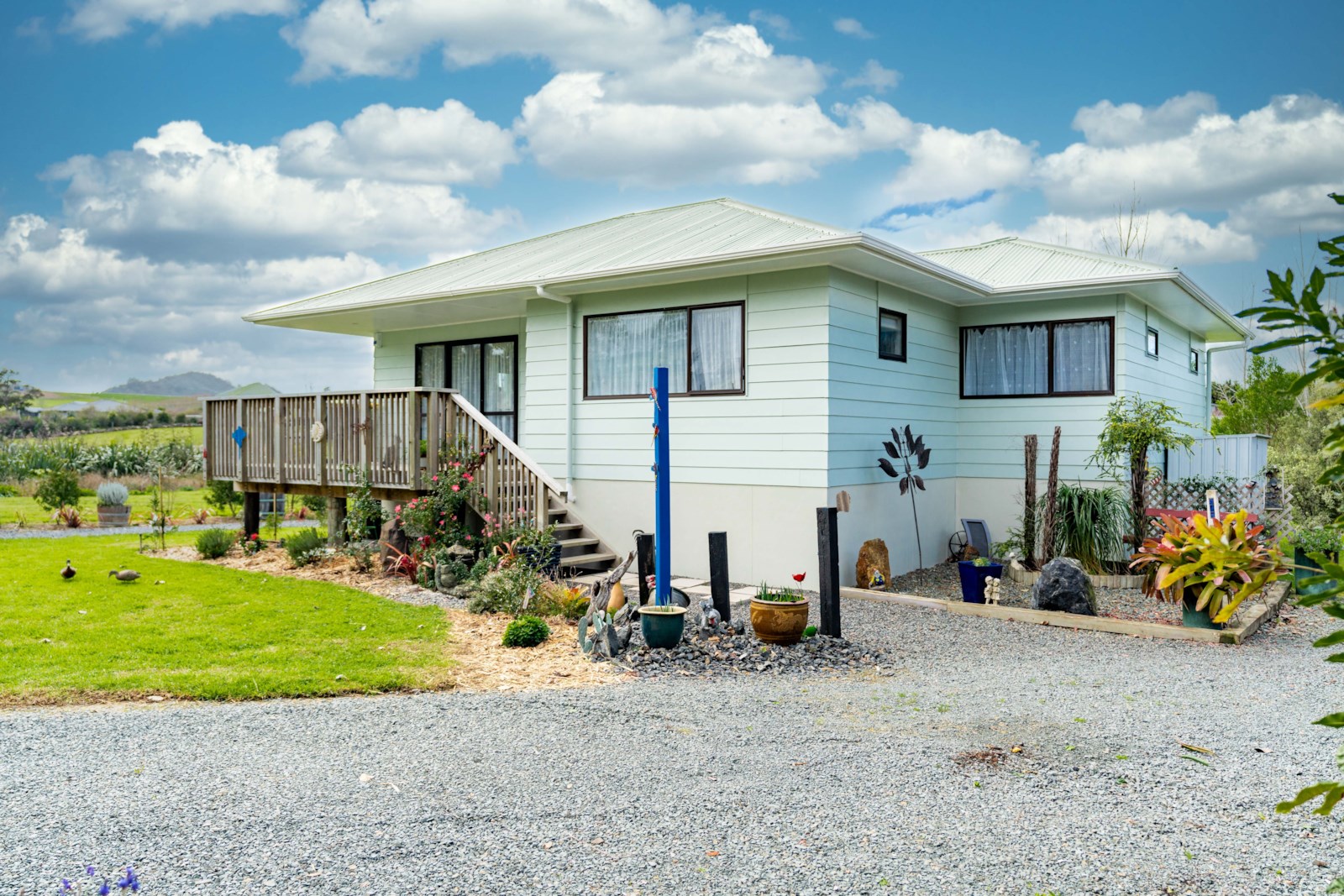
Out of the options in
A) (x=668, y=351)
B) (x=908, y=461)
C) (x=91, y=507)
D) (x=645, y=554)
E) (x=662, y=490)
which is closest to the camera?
(x=662, y=490)

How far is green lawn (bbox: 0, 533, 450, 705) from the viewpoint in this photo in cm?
630

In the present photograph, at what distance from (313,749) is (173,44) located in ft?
53.4

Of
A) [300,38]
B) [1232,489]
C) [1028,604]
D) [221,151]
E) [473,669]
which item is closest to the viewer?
[473,669]

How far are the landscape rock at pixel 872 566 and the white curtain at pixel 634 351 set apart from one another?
2.86 metres

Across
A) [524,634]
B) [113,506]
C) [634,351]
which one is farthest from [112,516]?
[524,634]

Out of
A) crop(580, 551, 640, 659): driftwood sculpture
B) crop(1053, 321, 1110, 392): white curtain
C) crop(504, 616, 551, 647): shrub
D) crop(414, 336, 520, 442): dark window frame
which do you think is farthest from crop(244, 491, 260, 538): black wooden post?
crop(1053, 321, 1110, 392): white curtain

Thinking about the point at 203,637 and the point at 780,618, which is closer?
the point at 780,618

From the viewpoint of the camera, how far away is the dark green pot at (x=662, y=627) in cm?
722

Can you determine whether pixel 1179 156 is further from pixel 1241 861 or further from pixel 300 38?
pixel 1241 861

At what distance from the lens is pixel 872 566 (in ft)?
35.2

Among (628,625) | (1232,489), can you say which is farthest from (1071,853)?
(1232,489)

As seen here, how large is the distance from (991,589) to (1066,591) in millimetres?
692

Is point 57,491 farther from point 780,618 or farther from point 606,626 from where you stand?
point 780,618

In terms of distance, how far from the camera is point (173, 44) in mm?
16719
